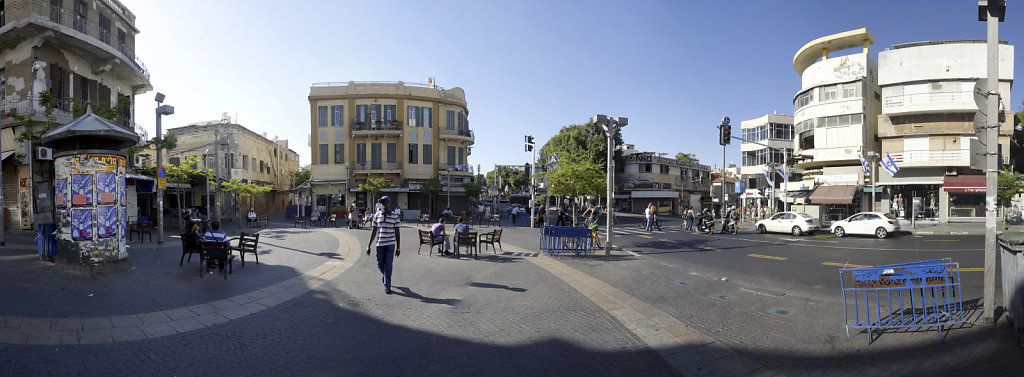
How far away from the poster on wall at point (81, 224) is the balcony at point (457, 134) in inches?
1228

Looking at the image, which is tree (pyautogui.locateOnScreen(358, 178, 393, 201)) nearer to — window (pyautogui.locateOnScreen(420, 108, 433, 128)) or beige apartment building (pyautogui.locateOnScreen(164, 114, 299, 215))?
window (pyautogui.locateOnScreen(420, 108, 433, 128))

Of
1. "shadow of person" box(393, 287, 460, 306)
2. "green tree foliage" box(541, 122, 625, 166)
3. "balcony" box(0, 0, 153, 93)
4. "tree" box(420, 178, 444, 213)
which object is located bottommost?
"shadow of person" box(393, 287, 460, 306)

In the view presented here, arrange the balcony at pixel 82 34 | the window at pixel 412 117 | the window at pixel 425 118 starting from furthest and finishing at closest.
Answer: the window at pixel 425 118
the window at pixel 412 117
the balcony at pixel 82 34

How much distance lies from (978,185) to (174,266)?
42518 millimetres

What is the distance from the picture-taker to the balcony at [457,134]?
3872 centimetres

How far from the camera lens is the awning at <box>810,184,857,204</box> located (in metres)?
28.4

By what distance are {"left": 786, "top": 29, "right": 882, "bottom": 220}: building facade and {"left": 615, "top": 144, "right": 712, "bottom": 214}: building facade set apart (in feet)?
59.8

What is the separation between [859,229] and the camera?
1878cm

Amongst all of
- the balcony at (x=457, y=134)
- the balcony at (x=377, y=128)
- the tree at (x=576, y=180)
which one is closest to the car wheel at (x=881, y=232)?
the tree at (x=576, y=180)

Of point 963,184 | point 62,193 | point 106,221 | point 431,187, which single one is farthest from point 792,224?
point 62,193

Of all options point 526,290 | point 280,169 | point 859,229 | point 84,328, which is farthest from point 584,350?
point 280,169

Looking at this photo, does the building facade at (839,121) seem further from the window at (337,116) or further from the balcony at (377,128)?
the window at (337,116)

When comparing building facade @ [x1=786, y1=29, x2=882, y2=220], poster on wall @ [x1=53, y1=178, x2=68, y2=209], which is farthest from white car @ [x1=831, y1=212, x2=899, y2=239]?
poster on wall @ [x1=53, y1=178, x2=68, y2=209]

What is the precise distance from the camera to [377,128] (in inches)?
1449
